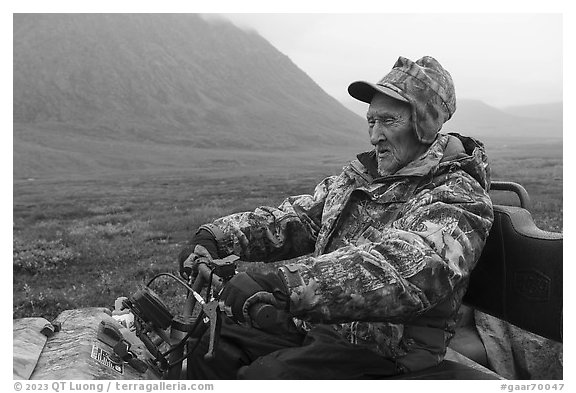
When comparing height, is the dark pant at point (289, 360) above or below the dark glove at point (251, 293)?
below

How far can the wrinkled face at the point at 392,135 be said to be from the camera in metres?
4.37

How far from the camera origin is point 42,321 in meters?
4.72

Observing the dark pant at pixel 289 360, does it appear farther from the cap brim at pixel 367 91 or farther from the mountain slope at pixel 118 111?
the mountain slope at pixel 118 111

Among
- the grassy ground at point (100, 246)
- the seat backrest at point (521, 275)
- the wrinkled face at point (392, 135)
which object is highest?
the wrinkled face at point (392, 135)

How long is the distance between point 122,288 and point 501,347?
769 cm

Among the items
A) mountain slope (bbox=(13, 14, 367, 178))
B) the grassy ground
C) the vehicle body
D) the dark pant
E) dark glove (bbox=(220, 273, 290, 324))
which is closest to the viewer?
dark glove (bbox=(220, 273, 290, 324))

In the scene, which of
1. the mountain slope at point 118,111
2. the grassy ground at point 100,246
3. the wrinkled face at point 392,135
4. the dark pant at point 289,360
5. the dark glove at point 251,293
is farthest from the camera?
the mountain slope at point 118,111

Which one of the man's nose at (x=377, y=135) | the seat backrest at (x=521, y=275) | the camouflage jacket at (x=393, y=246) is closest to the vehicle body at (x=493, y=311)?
the seat backrest at (x=521, y=275)

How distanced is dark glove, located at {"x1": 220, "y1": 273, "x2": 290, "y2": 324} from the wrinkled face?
1551mm

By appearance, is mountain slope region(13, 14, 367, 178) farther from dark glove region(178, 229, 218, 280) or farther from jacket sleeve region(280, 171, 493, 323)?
jacket sleeve region(280, 171, 493, 323)

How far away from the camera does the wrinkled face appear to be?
4.37m

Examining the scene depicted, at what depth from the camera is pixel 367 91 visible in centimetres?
458

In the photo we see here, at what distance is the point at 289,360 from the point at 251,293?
0.74 metres

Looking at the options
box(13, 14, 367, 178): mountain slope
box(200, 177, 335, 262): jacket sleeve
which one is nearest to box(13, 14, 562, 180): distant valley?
box(13, 14, 367, 178): mountain slope
